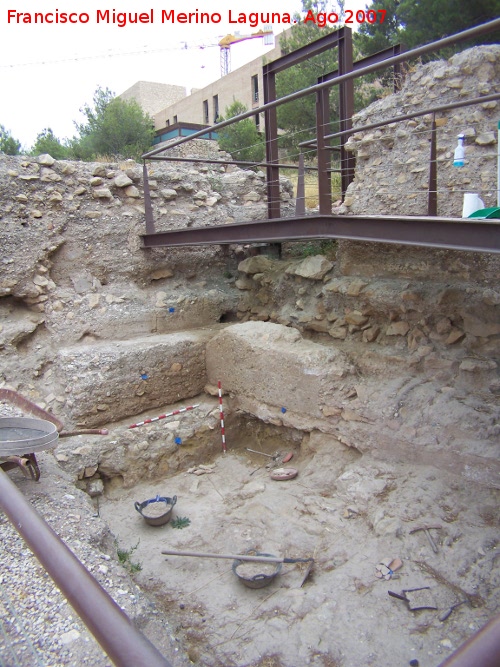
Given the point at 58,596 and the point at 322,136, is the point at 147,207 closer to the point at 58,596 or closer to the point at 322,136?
the point at 322,136

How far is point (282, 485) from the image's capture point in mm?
5434

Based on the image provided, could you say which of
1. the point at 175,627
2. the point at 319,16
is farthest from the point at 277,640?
the point at 319,16

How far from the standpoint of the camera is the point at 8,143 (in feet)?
71.0

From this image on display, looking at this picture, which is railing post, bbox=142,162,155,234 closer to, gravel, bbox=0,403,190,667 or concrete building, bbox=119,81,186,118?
gravel, bbox=0,403,190,667

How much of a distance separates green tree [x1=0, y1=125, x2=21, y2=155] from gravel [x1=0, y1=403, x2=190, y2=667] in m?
21.7

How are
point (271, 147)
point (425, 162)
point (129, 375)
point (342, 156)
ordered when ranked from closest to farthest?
1. point (425, 162)
2. point (129, 375)
3. point (271, 147)
4. point (342, 156)

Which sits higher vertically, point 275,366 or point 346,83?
point 346,83

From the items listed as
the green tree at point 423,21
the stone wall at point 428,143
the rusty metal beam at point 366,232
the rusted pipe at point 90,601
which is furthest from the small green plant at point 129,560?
the green tree at point 423,21

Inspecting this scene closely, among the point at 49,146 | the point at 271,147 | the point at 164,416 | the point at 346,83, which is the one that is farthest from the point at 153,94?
the point at 164,416

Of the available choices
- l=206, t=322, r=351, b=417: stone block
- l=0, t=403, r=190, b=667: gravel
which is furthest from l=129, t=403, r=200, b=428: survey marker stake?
l=0, t=403, r=190, b=667: gravel

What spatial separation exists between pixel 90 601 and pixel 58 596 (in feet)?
5.81

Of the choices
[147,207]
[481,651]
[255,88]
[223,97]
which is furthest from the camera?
[223,97]

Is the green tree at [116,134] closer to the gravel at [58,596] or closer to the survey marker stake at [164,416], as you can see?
the survey marker stake at [164,416]

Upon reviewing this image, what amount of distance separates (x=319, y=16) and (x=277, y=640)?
17290mm
